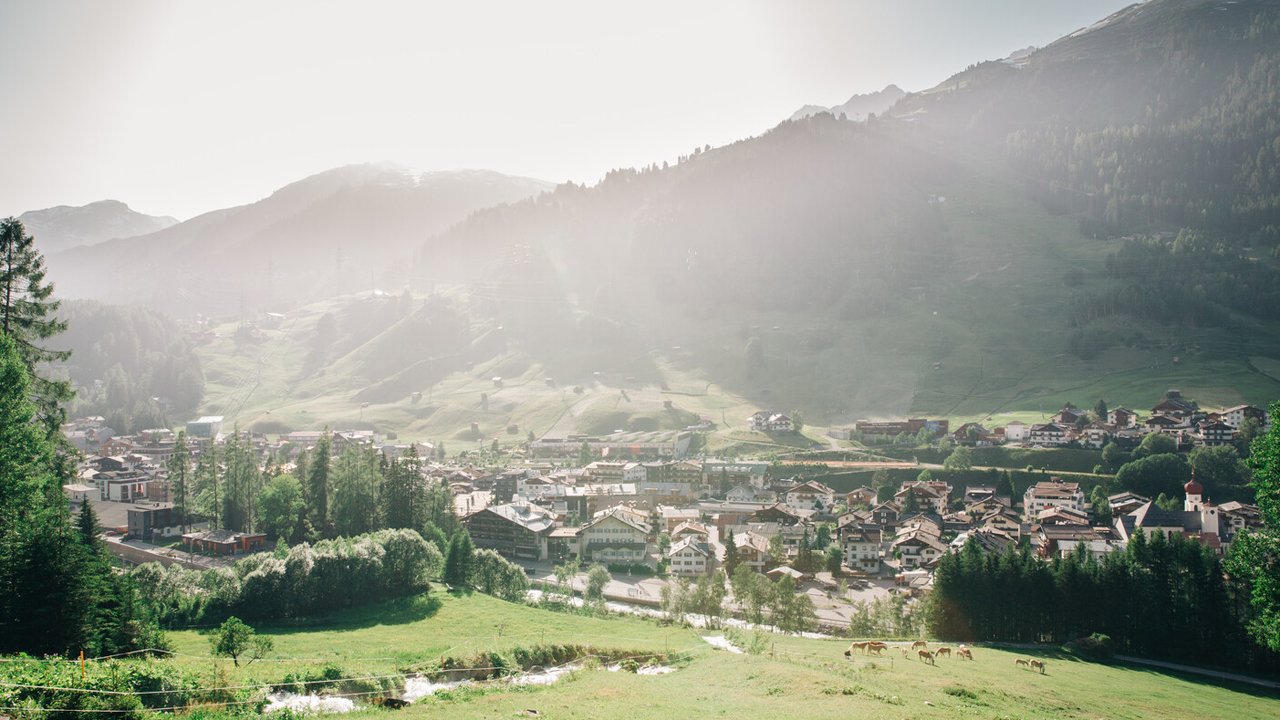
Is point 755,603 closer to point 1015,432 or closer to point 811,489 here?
point 811,489

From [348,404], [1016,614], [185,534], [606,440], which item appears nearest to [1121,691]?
[1016,614]

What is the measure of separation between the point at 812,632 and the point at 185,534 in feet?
186

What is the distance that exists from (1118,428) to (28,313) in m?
121

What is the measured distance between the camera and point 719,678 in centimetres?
2889

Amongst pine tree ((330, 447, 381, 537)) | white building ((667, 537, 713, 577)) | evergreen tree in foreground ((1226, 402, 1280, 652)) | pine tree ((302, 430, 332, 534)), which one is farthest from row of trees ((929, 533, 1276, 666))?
pine tree ((302, 430, 332, 534))

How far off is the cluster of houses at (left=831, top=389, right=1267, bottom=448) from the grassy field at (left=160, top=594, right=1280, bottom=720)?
237 ft

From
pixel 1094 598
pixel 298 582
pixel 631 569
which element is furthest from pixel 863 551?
pixel 298 582

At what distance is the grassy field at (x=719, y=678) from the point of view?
938 inches

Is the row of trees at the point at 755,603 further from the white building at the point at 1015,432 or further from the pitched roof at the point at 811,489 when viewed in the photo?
the white building at the point at 1015,432

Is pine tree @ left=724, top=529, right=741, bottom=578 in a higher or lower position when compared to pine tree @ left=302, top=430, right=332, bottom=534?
lower

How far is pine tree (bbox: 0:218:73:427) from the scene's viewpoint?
3259 centimetres

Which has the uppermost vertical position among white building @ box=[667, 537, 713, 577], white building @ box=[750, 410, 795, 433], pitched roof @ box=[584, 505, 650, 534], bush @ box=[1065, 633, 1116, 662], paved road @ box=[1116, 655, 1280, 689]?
white building @ box=[750, 410, 795, 433]

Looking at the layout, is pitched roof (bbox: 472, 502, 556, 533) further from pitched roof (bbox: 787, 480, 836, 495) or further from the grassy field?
pitched roof (bbox: 787, 480, 836, 495)

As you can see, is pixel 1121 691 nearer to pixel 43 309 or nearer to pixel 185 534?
pixel 43 309
